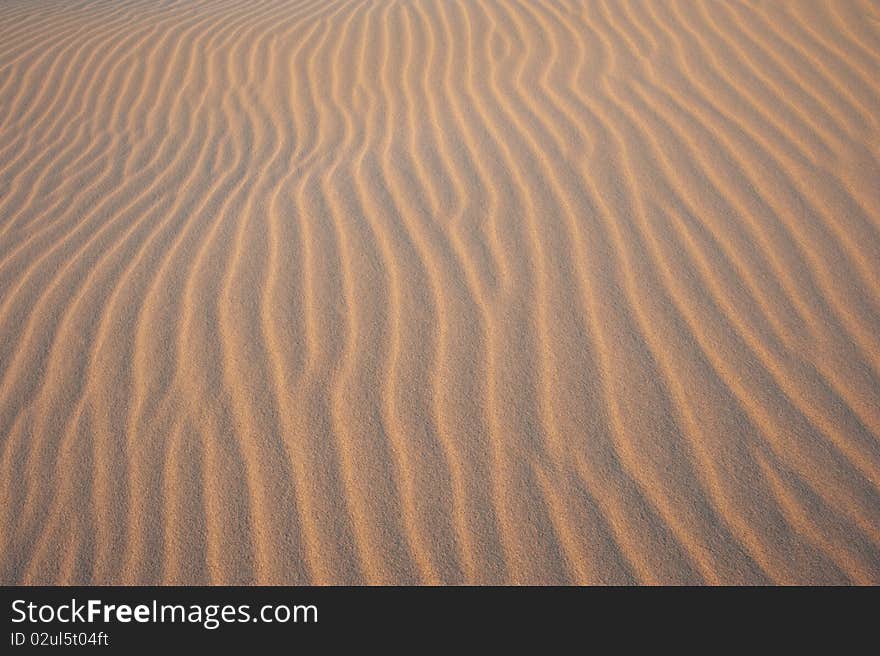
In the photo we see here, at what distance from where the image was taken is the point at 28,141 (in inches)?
156

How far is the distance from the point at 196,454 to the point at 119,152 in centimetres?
270

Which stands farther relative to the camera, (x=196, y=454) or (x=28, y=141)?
(x=28, y=141)

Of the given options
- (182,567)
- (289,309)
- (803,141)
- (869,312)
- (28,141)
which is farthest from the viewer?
(28,141)

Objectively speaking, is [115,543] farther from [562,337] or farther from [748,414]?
[748,414]

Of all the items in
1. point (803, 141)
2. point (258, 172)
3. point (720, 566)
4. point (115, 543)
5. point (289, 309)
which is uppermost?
point (258, 172)

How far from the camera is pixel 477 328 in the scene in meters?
2.17

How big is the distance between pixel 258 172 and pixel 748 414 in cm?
270

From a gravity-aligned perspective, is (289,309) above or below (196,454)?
above

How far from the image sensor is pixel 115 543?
1.69m

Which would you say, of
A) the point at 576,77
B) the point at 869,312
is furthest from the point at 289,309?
the point at 576,77

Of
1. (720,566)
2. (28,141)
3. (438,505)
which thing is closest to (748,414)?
(720,566)

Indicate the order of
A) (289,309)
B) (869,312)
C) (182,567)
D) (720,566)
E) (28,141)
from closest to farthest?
(720,566) < (182,567) < (869,312) < (289,309) < (28,141)

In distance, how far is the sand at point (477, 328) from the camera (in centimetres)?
164

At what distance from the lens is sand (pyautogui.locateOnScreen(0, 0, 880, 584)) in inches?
64.7
